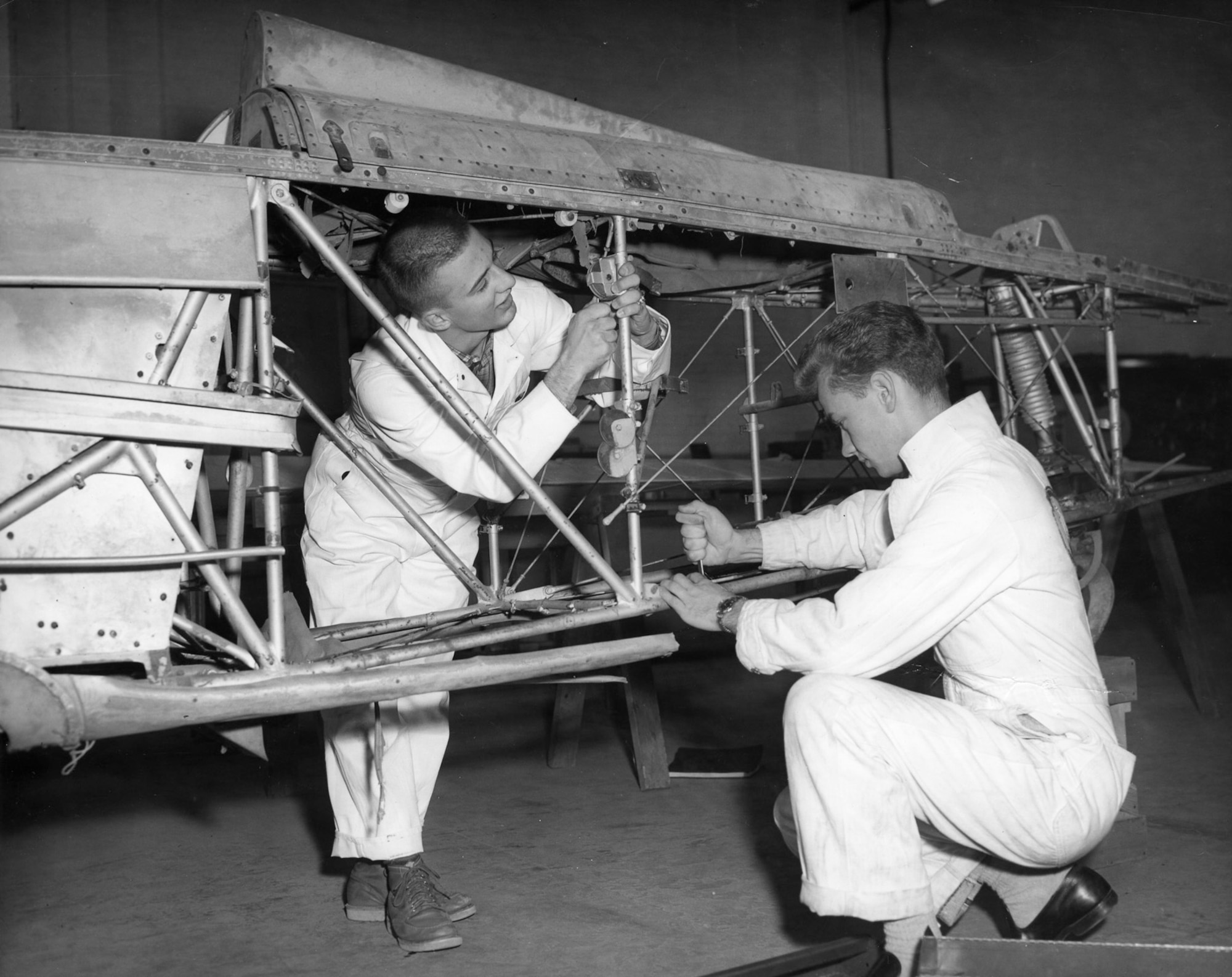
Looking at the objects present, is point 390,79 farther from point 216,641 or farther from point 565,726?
point 565,726

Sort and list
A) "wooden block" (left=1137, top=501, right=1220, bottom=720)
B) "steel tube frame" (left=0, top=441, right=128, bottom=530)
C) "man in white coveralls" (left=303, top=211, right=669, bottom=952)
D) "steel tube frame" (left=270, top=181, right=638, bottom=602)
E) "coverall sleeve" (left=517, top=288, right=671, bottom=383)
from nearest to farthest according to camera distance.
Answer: "steel tube frame" (left=0, top=441, right=128, bottom=530) → "steel tube frame" (left=270, top=181, right=638, bottom=602) → "man in white coveralls" (left=303, top=211, right=669, bottom=952) → "coverall sleeve" (left=517, top=288, right=671, bottom=383) → "wooden block" (left=1137, top=501, right=1220, bottom=720)

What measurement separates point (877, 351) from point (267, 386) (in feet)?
5.48

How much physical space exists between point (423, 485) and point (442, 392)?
0.95 metres

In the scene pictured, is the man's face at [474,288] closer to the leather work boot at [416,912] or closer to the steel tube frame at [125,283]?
the steel tube frame at [125,283]

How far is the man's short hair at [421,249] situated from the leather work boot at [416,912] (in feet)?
6.09

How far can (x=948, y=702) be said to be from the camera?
116 inches

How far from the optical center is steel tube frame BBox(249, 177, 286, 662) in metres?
2.79

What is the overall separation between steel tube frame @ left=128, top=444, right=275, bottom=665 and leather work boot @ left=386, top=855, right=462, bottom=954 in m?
1.23

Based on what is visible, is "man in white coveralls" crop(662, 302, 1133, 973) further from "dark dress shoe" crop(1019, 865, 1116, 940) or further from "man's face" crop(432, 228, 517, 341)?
"man's face" crop(432, 228, 517, 341)

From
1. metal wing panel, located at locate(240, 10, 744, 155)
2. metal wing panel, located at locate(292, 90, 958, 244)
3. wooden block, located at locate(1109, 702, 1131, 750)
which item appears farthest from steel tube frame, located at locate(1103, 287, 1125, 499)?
metal wing panel, located at locate(240, 10, 744, 155)

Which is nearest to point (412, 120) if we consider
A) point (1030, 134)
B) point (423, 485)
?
point (423, 485)

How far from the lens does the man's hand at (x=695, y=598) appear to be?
10.3ft

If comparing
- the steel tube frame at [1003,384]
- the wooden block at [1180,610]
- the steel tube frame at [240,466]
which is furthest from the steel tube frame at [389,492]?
the wooden block at [1180,610]

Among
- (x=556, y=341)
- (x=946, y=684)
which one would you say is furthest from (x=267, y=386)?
(x=946, y=684)
